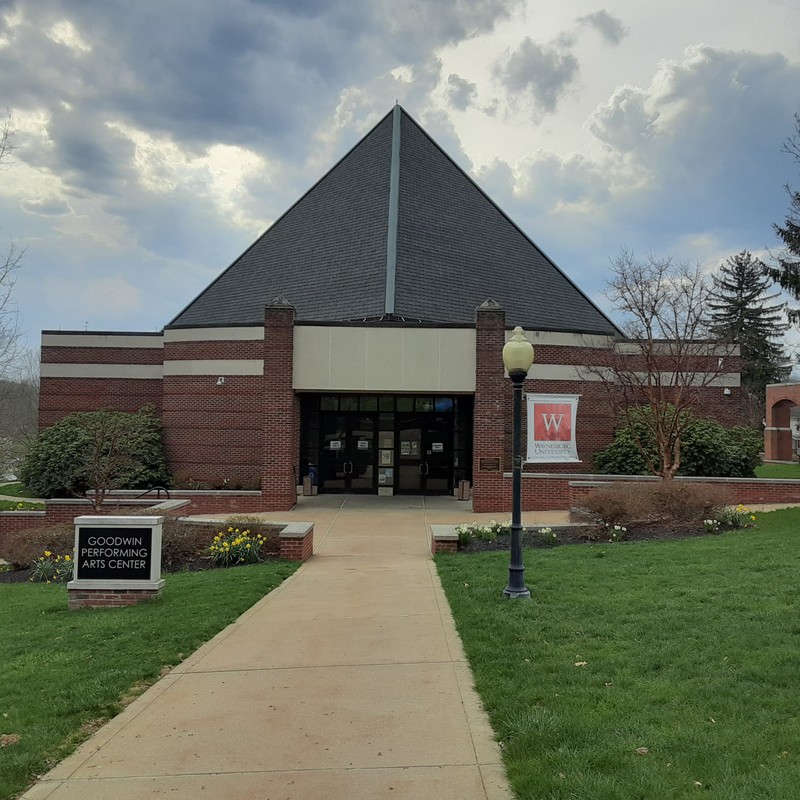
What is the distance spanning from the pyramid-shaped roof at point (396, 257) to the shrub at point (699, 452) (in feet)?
13.4

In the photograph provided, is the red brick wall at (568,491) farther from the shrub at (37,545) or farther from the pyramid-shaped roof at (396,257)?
the shrub at (37,545)

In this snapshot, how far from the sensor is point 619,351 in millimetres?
22594

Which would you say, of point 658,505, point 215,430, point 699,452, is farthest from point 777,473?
point 215,430

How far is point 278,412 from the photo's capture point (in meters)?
18.3

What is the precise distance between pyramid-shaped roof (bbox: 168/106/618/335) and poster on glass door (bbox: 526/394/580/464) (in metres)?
2.94

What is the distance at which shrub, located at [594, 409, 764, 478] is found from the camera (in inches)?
754

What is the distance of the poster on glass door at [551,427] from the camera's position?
63.6 ft

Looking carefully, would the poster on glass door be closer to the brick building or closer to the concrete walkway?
the brick building

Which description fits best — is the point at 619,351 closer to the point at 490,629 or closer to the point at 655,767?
the point at 490,629

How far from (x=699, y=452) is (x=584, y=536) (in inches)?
340

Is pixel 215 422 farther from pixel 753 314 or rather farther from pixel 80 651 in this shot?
pixel 753 314

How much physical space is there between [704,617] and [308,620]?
412 centimetres


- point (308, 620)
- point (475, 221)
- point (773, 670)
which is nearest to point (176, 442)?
point (475, 221)

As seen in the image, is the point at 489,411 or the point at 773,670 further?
the point at 489,411
